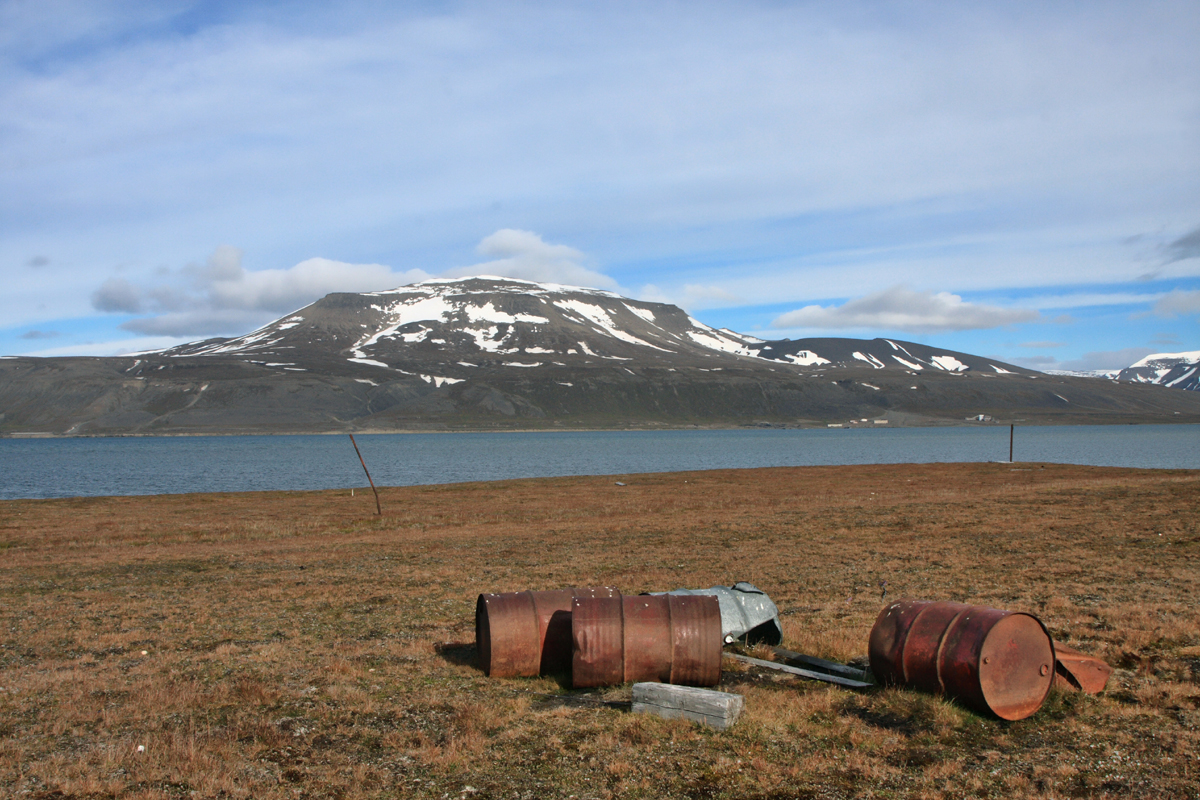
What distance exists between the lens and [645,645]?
9.88 meters

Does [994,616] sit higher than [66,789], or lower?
higher

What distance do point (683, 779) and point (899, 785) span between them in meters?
1.86

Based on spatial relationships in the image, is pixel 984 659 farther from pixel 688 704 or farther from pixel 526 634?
pixel 526 634

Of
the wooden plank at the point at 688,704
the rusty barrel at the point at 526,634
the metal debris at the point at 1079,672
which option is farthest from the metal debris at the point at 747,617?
the metal debris at the point at 1079,672

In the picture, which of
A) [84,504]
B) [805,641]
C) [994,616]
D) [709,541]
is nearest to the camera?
[994,616]

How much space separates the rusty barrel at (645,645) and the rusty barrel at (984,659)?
7.37ft

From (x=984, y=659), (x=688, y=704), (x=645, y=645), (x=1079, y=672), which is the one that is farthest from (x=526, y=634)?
(x=1079, y=672)

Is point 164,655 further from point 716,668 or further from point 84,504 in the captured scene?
point 84,504

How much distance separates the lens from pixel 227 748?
806cm

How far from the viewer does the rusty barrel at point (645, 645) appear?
9.80m

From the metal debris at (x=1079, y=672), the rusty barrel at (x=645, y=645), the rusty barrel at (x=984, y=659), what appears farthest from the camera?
the rusty barrel at (x=645, y=645)

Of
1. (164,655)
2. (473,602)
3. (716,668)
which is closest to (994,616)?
(716,668)

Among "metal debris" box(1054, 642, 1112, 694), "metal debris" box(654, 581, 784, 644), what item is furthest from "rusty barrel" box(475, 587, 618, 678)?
"metal debris" box(1054, 642, 1112, 694)

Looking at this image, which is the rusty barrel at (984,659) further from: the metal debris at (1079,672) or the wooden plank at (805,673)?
the wooden plank at (805,673)
